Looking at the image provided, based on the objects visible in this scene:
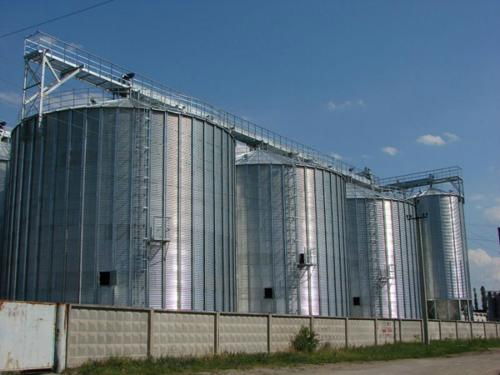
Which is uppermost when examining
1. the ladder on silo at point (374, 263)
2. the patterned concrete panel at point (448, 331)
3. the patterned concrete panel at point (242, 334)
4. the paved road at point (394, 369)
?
the ladder on silo at point (374, 263)

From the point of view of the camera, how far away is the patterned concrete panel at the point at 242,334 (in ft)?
94.0

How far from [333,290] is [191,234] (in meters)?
15.4

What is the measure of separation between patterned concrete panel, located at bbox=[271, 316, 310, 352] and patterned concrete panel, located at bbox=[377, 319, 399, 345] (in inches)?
398

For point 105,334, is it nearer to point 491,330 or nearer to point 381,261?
point 381,261

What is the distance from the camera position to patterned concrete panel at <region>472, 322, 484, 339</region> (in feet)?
187

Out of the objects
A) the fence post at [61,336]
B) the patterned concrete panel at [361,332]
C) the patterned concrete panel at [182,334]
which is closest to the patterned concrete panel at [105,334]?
the fence post at [61,336]

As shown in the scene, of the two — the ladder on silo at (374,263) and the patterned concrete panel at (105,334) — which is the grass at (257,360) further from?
the ladder on silo at (374,263)

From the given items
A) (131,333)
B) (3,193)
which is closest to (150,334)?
(131,333)

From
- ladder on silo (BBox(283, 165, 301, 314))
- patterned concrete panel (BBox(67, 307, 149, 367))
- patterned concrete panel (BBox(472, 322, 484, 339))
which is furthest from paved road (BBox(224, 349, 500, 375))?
patterned concrete panel (BBox(472, 322, 484, 339))

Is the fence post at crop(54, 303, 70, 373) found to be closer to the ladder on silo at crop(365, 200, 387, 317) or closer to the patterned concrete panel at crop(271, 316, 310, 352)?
the patterned concrete panel at crop(271, 316, 310, 352)

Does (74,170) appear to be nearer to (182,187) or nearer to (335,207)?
(182,187)

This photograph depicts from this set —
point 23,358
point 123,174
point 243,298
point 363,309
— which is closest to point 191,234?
point 123,174

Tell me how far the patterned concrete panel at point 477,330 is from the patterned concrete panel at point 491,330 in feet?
5.00

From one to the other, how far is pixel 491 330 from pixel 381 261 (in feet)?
47.9
